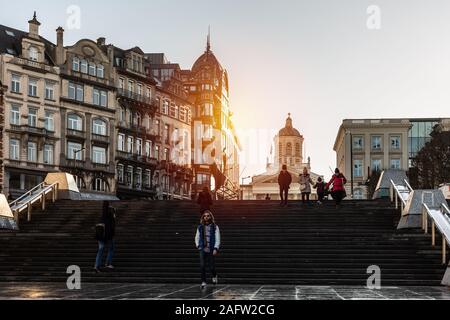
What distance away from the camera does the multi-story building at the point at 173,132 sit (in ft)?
280

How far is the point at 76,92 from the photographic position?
234ft

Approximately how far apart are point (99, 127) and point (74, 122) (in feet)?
11.6

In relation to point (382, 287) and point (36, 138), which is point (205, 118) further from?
point (382, 287)

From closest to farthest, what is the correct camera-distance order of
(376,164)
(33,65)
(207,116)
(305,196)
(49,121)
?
(305,196)
(33,65)
(49,121)
(207,116)
(376,164)

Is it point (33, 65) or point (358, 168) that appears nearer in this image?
point (33, 65)

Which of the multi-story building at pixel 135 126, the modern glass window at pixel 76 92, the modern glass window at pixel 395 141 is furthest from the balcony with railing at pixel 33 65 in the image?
the modern glass window at pixel 395 141

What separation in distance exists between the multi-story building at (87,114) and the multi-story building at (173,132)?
10190 millimetres

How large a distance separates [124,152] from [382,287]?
199 ft

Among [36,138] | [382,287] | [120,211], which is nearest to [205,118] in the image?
[36,138]

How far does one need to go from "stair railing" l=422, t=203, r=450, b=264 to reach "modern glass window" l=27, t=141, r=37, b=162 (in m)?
46.8

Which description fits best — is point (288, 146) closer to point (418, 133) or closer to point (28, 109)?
point (418, 133)

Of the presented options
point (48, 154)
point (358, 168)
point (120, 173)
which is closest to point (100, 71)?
point (120, 173)

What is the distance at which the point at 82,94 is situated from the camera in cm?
7206

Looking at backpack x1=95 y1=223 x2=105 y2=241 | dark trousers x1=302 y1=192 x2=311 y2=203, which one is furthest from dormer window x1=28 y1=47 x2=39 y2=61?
backpack x1=95 y1=223 x2=105 y2=241
